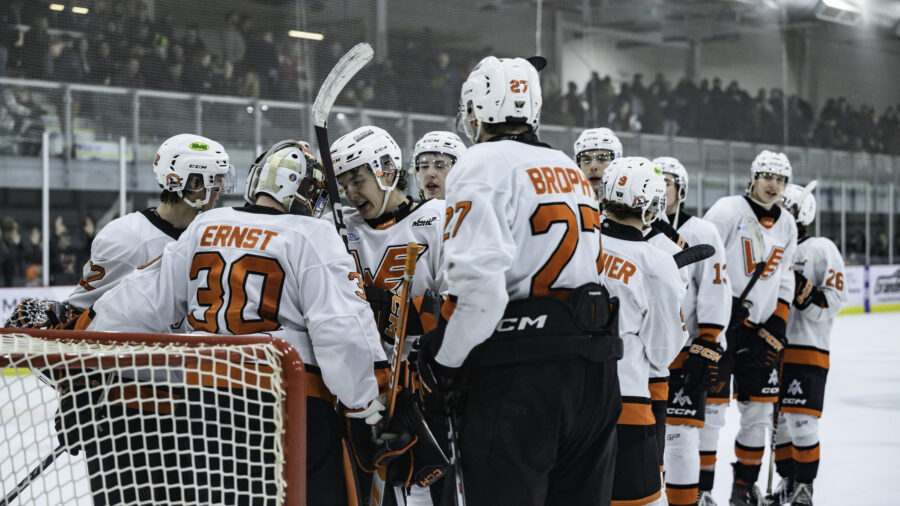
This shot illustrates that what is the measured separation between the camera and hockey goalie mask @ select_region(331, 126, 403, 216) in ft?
8.43

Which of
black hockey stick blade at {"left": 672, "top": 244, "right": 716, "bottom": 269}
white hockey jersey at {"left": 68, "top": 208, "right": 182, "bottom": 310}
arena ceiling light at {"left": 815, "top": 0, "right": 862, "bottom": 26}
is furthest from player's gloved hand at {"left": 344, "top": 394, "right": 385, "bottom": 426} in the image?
arena ceiling light at {"left": 815, "top": 0, "right": 862, "bottom": 26}

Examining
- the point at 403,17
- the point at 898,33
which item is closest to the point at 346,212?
the point at 403,17

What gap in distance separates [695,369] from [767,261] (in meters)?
0.82

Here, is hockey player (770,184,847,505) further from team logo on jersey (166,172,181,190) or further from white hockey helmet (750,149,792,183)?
team logo on jersey (166,172,181,190)

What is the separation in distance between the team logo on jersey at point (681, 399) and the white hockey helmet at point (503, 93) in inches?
65.1

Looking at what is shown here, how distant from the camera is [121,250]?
2.58m

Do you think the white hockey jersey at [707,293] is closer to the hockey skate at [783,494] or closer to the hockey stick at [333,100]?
the hockey skate at [783,494]

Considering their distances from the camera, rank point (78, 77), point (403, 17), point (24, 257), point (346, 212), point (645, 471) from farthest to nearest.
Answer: point (403, 17) → point (78, 77) → point (24, 257) → point (346, 212) → point (645, 471)

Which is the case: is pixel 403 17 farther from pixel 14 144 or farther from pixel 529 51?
pixel 14 144

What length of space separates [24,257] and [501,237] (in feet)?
21.6

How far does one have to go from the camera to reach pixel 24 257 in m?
7.43

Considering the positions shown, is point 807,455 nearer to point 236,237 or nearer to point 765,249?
point 765,249

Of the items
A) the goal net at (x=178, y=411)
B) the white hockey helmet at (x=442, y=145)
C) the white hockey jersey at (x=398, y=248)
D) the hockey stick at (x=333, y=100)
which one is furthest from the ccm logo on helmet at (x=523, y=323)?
the white hockey helmet at (x=442, y=145)

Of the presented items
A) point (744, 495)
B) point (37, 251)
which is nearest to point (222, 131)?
point (37, 251)
